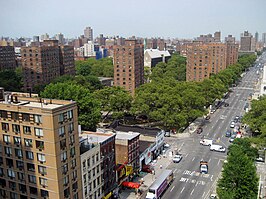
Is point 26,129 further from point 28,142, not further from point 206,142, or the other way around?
point 206,142

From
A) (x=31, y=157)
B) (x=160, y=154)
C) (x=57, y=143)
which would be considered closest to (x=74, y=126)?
(x=57, y=143)

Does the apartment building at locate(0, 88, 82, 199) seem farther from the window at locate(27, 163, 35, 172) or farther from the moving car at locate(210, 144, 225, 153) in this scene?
the moving car at locate(210, 144, 225, 153)

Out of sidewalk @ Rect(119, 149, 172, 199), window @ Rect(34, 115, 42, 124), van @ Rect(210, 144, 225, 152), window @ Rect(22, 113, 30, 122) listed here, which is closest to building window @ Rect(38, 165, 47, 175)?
window @ Rect(34, 115, 42, 124)

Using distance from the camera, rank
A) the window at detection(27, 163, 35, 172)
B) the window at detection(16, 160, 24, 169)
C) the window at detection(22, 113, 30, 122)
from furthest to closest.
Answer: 1. the window at detection(16, 160, 24, 169)
2. the window at detection(27, 163, 35, 172)
3. the window at detection(22, 113, 30, 122)

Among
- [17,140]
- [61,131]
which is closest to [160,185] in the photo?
[61,131]

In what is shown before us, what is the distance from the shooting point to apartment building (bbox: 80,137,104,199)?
1630 inches

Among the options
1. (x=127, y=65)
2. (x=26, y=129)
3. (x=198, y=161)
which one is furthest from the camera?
(x=127, y=65)

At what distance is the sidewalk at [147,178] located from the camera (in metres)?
52.3

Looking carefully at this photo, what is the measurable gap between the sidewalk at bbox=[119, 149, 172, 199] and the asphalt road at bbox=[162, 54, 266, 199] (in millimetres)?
2278

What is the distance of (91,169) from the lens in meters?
43.0

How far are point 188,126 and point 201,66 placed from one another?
59.1 metres

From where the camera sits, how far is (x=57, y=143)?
114ft

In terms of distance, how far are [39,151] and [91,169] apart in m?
9.90

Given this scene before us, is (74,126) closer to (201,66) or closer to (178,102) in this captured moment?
(178,102)
